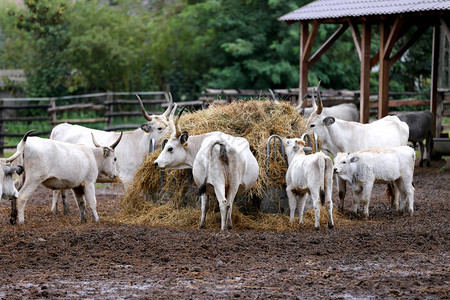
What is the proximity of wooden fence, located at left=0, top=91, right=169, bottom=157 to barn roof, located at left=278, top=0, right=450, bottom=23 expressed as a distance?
18.2 feet

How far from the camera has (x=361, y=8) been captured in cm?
1562

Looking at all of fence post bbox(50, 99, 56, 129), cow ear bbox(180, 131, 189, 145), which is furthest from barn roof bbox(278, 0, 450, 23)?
fence post bbox(50, 99, 56, 129)

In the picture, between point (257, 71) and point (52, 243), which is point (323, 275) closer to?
point (52, 243)

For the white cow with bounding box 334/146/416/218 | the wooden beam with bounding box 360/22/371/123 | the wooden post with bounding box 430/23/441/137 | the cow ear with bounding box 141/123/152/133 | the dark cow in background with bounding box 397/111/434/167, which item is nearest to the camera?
the white cow with bounding box 334/146/416/218

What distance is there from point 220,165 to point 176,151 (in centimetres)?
88

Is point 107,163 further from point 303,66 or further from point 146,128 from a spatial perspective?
point 303,66

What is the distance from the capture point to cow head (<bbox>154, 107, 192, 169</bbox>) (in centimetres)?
967

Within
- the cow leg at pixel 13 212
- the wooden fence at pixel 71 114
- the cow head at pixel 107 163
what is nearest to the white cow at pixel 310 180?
the cow head at pixel 107 163

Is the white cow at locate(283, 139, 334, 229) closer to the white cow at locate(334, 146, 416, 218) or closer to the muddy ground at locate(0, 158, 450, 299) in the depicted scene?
the muddy ground at locate(0, 158, 450, 299)

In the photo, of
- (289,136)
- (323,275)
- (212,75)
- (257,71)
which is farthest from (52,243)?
(212,75)

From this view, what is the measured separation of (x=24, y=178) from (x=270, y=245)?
12.7 feet

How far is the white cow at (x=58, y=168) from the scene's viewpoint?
9391 mm

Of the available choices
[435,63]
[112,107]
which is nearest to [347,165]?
[435,63]

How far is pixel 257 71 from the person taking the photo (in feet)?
86.7
